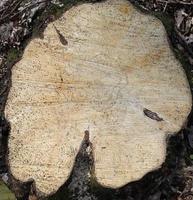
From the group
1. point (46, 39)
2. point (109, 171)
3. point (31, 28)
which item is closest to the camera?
point (109, 171)

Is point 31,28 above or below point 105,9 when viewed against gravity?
below

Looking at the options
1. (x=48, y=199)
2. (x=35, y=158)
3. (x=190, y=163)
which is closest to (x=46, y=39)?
(x=35, y=158)

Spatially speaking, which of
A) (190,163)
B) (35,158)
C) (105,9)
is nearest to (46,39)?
(105,9)

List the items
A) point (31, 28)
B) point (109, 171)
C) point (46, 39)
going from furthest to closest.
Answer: point (31, 28)
point (46, 39)
point (109, 171)

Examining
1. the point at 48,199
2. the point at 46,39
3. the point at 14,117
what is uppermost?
the point at 46,39

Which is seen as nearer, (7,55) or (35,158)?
(35,158)

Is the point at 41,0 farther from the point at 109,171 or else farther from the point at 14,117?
the point at 109,171
